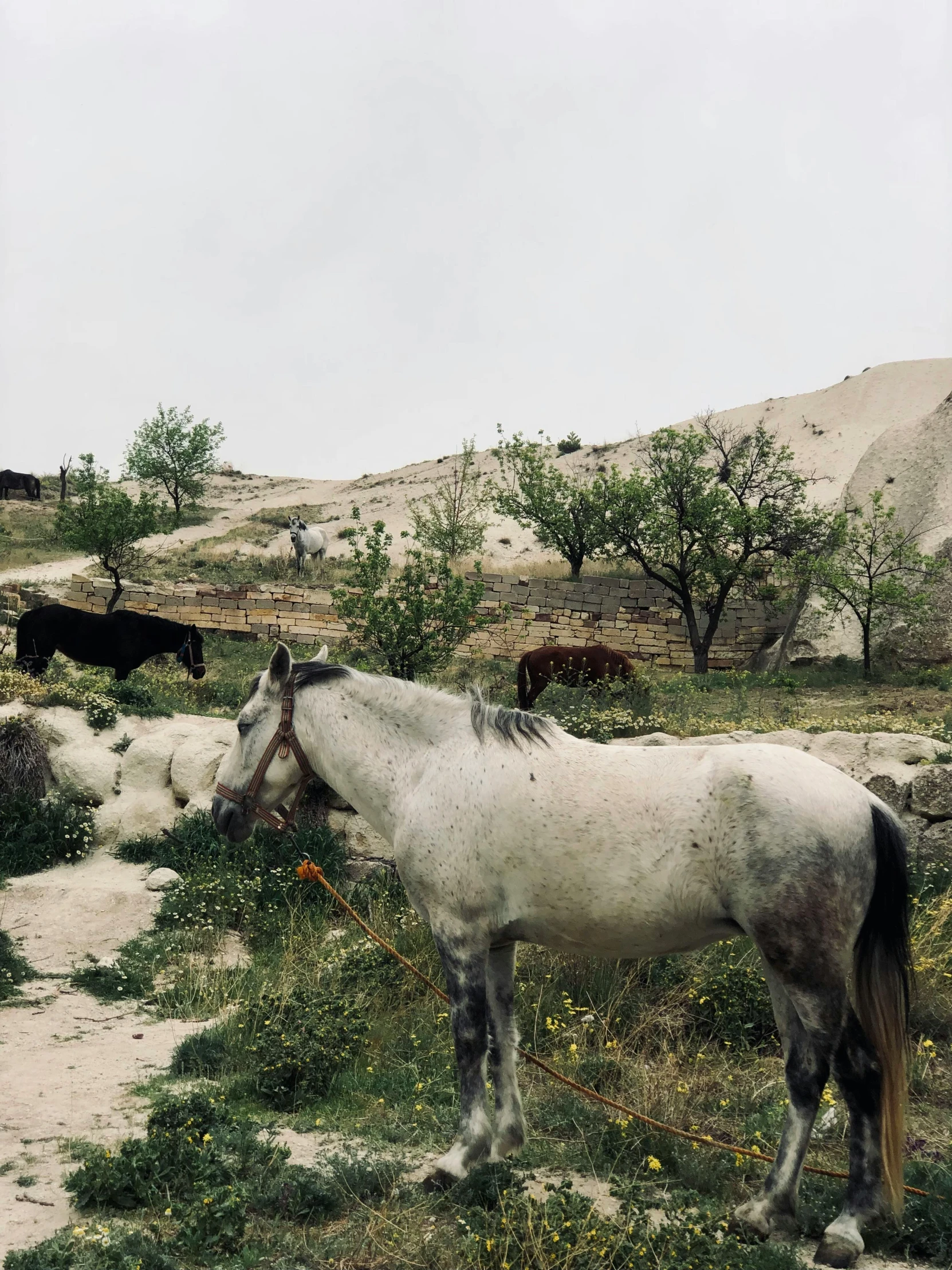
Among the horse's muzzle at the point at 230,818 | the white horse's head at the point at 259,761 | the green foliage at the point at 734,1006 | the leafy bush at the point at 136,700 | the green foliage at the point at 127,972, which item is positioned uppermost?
the white horse's head at the point at 259,761

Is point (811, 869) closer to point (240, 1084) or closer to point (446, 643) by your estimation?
point (240, 1084)

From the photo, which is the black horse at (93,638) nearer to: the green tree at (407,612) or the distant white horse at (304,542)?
the green tree at (407,612)

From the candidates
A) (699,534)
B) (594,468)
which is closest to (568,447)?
(594,468)

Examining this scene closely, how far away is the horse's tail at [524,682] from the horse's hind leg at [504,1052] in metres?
10.9

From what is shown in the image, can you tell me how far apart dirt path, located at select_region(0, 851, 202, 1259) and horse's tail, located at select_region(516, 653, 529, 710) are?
723 centimetres

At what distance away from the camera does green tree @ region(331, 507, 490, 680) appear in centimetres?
1383

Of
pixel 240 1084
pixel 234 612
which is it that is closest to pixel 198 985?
pixel 240 1084

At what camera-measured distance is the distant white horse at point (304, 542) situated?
33.2 metres

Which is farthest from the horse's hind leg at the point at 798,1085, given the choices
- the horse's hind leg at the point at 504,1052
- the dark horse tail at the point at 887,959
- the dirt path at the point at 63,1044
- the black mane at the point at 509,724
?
the dirt path at the point at 63,1044

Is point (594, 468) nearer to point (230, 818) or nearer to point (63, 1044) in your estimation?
point (63, 1044)

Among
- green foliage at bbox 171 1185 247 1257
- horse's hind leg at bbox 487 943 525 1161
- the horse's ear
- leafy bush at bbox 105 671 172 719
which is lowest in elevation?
green foliage at bbox 171 1185 247 1257

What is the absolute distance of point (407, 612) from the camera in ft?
45.6

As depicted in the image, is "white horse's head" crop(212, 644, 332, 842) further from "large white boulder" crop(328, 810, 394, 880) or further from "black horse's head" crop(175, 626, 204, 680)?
"black horse's head" crop(175, 626, 204, 680)

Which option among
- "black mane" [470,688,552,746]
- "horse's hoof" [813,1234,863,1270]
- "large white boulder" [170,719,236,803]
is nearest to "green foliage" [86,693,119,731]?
"large white boulder" [170,719,236,803]
